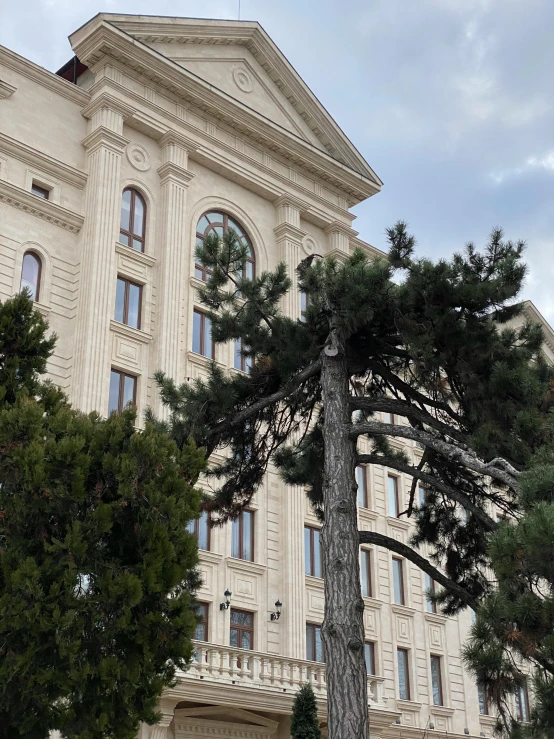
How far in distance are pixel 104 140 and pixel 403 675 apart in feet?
61.1

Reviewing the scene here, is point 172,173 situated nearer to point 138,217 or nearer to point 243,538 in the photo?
point 138,217

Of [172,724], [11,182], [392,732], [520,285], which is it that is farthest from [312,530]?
[520,285]

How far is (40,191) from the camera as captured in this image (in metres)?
25.7

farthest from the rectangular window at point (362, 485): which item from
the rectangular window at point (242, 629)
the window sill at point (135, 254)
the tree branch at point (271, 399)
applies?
the tree branch at point (271, 399)

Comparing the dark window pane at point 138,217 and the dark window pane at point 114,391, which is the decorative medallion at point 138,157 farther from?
the dark window pane at point 114,391

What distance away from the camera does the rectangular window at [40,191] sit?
25.5 meters

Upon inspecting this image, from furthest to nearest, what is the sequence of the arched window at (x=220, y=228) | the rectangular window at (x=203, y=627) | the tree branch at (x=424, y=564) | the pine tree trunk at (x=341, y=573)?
the arched window at (x=220, y=228)
the rectangular window at (x=203, y=627)
the tree branch at (x=424, y=564)
the pine tree trunk at (x=341, y=573)

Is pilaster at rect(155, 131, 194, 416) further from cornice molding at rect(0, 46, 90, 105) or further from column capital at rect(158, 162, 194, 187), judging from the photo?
cornice molding at rect(0, 46, 90, 105)

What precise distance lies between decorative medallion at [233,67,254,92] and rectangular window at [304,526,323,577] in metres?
14.6

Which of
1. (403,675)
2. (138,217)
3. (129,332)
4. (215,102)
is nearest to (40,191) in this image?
(138,217)

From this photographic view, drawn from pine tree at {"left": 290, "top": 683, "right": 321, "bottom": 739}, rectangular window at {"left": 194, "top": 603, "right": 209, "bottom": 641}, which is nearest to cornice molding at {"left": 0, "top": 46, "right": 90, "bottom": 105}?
rectangular window at {"left": 194, "top": 603, "right": 209, "bottom": 641}

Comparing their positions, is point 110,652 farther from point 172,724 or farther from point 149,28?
point 149,28

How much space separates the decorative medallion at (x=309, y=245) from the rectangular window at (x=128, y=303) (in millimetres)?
7583

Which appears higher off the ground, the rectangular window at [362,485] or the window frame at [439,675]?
the rectangular window at [362,485]
